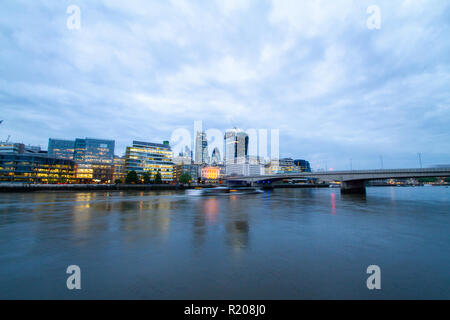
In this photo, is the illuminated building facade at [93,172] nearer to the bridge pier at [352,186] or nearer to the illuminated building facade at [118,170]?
the illuminated building facade at [118,170]

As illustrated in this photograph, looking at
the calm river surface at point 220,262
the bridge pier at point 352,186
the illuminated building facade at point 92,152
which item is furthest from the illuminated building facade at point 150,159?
the calm river surface at point 220,262

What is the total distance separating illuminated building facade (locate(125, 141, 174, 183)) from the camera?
13588cm

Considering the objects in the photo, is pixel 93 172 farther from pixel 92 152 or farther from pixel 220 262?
pixel 220 262

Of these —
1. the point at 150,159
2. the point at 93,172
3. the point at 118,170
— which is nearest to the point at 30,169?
the point at 93,172

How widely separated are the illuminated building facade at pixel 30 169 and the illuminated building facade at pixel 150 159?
42.6 m

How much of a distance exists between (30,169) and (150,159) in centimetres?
7040

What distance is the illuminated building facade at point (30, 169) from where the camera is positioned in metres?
116

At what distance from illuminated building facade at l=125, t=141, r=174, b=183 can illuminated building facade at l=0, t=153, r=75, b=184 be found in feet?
140

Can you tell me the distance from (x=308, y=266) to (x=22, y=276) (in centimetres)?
1066

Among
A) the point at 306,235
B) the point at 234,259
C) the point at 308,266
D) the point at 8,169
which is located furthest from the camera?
the point at 8,169

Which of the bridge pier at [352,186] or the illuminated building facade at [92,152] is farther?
the illuminated building facade at [92,152]
